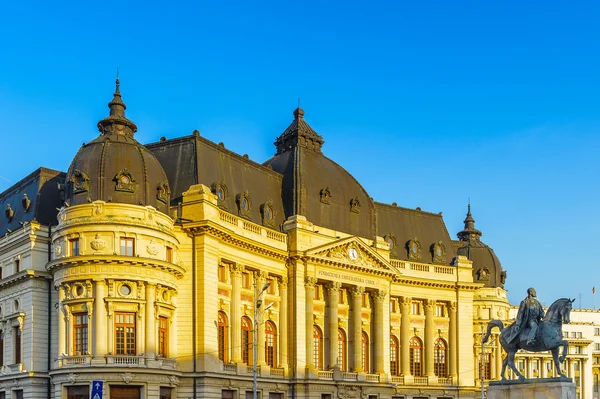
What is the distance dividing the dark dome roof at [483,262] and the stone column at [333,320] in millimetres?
31210

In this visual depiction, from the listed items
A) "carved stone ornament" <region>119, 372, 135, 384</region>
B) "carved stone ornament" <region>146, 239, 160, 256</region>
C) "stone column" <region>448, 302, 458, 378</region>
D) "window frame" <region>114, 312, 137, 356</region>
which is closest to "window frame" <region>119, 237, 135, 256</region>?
"carved stone ornament" <region>146, 239, 160, 256</region>

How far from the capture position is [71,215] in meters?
69.1

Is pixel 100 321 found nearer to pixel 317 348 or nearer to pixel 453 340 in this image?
pixel 317 348

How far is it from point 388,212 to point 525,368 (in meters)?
43.0

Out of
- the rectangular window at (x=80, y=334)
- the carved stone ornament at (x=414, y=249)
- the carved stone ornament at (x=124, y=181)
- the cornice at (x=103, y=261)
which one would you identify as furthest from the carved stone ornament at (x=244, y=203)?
the carved stone ornament at (x=414, y=249)

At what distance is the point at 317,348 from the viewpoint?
89875 millimetres

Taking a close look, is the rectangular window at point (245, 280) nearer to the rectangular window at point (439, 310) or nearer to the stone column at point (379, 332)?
the stone column at point (379, 332)

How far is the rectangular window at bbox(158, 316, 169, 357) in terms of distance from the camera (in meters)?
70.7

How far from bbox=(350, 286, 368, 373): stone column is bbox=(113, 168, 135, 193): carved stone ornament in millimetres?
30894

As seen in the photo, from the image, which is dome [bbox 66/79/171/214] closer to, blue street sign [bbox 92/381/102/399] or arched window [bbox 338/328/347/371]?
blue street sign [bbox 92/381/102/399]

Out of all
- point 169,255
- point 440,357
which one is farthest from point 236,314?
point 440,357

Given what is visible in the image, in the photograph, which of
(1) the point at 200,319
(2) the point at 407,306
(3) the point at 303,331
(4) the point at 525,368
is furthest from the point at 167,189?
(4) the point at 525,368

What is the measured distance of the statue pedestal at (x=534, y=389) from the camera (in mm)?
45625

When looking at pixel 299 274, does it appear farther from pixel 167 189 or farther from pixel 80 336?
pixel 80 336
